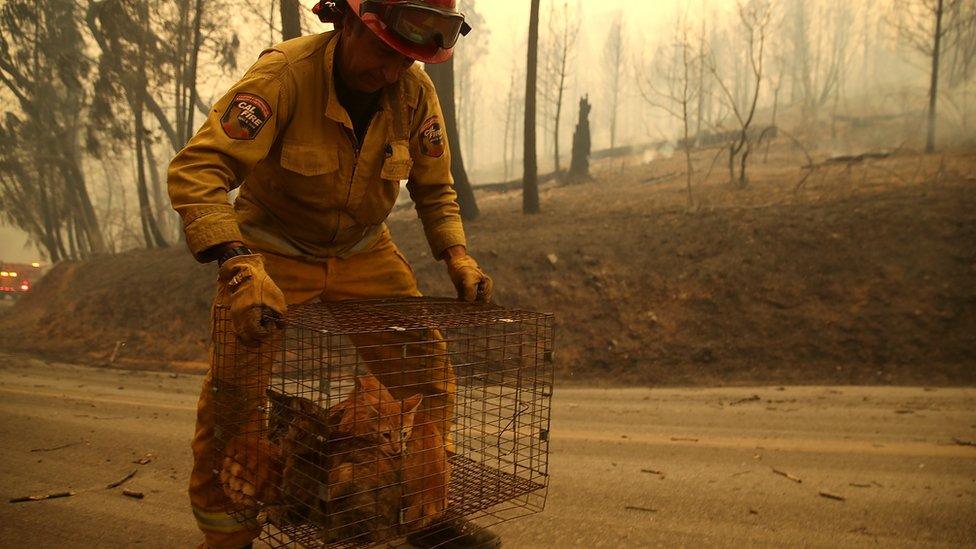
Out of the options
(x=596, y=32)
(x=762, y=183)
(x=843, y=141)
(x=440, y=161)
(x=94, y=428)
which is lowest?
(x=94, y=428)

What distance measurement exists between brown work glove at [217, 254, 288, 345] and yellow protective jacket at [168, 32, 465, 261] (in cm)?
22

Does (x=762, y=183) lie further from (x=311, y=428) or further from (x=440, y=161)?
(x=311, y=428)

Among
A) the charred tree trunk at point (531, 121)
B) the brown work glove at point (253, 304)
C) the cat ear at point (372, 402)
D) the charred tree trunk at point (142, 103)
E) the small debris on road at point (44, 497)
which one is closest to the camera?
the brown work glove at point (253, 304)

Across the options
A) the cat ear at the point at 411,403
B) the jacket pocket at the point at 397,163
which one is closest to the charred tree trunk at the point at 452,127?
the jacket pocket at the point at 397,163

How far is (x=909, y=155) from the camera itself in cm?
1916

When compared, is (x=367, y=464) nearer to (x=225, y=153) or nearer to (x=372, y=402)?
(x=372, y=402)

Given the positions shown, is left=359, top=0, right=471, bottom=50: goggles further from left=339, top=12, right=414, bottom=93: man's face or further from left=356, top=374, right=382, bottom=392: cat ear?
left=356, top=374, right=382, bottom=392: cat ear

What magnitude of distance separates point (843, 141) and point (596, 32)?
54734mm

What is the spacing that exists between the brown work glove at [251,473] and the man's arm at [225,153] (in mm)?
648

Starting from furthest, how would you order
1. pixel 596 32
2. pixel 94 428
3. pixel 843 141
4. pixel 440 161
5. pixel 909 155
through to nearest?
pixel 596 32 < pixel 843 141 < pixel 909 155 < pixel 94 428 < pixel 440 161

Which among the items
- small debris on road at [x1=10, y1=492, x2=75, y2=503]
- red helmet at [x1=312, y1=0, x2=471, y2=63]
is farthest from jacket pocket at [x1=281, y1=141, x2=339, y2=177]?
small debris on road at [x1=10, y1=492, x2=75, y2=503]

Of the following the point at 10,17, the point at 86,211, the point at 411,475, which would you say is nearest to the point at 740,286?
the point at 411,475

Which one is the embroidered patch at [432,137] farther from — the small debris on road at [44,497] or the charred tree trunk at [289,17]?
the charred tree trunk at [289,17]

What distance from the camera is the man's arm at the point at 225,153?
7.35 feet
